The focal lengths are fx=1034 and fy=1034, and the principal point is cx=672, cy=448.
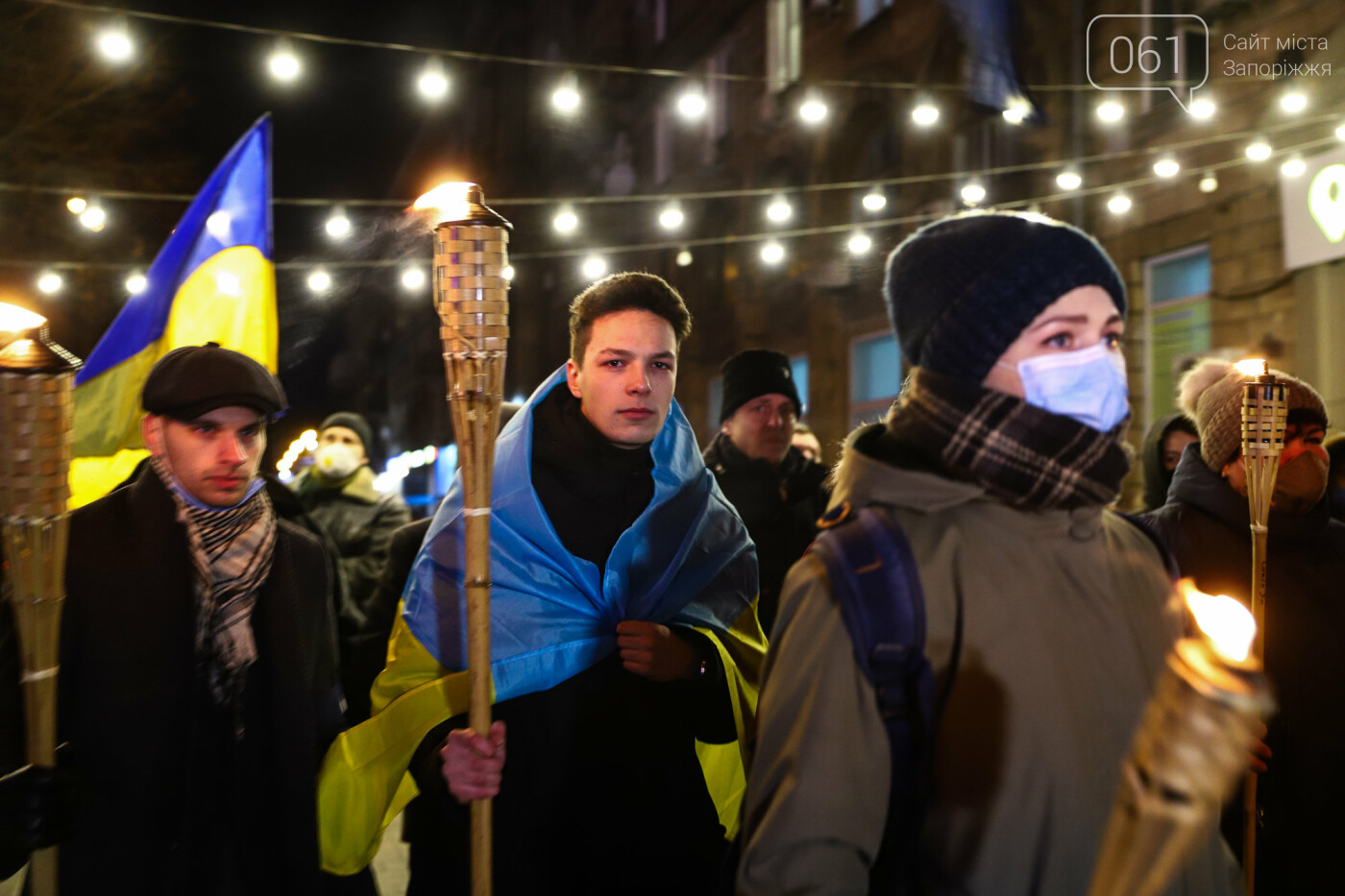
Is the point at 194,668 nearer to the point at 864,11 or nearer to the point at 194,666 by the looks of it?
the point at 194,666

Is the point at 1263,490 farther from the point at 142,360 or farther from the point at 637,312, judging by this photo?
the point at 142,360

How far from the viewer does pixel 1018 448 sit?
61.6 inches

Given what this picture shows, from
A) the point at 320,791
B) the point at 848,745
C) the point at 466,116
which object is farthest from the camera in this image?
the point at 466,116

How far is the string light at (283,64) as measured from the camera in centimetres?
797

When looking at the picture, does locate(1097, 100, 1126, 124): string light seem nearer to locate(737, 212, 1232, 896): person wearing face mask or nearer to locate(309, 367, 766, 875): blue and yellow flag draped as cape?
locate(309, 367, 766, 875): blue and yellow flag draped as cape

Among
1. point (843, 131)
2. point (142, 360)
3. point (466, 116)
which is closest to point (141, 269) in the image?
point (142, 360)

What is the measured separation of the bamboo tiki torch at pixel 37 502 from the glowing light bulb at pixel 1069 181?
1041 cm

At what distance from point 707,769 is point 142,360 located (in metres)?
3.29

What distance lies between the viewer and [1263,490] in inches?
110

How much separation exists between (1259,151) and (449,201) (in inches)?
342

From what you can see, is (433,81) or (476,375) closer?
(476,375)

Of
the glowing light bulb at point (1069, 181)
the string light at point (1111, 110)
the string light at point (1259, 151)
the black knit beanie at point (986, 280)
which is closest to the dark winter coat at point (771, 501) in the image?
the black knit beanie at point (986, 280)

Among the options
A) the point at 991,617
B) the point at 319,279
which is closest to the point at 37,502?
the point at 991,617

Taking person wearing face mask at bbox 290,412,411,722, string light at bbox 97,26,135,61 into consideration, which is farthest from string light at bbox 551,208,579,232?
person wearing face mask at bbox 290,412,411,722
